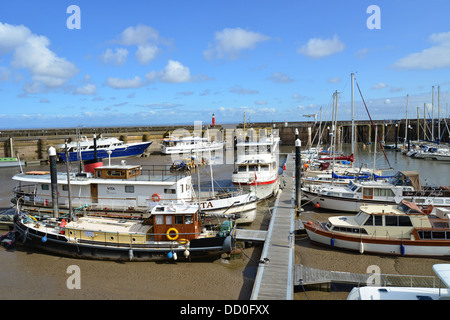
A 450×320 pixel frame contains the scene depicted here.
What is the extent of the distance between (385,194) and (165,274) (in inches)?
586

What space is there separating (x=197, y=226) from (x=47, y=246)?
7.60m

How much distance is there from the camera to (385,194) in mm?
21406

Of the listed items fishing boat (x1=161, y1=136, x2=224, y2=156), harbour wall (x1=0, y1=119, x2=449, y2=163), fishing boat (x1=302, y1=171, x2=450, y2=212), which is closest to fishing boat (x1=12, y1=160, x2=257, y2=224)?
fishing boat (x1=302, y1=171, x2=450, y2=212)

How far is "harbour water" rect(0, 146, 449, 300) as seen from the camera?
1280 centimetres

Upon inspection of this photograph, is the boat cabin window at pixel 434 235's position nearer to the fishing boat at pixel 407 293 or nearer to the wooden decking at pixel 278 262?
the wooden decking at pixel 278 262

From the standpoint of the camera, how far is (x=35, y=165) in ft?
154

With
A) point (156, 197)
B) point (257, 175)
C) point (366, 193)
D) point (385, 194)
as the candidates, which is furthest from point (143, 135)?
point (385, 194)

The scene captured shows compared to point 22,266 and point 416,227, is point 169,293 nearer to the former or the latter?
point 22,266

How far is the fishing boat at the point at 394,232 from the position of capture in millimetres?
15062

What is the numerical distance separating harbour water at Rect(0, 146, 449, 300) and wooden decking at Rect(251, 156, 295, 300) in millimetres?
814

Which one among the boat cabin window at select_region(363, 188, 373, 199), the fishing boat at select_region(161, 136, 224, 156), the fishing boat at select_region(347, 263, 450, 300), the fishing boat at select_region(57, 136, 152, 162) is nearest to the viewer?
the fishing boat at select_region(347, 263, 450, 300)

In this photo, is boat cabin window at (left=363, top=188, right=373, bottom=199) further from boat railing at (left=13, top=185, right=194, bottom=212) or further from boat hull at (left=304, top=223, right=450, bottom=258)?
boat railing at (left=13, top=185, right=194, bottom=212)

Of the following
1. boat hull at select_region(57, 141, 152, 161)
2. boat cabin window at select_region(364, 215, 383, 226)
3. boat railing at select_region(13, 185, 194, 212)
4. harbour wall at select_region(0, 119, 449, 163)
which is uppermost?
harbour wall at select_region(0, 119, 449, 163)

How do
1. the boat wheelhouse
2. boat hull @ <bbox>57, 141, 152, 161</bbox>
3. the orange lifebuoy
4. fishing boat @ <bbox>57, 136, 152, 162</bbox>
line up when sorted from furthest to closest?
boat hull @ <bbox>57, 141, 152, 161</bbox> → fishing boat @ <bbox>57, 136, 152, 162</bbox> → the boat wheelhouse → the orange lifebuoy
